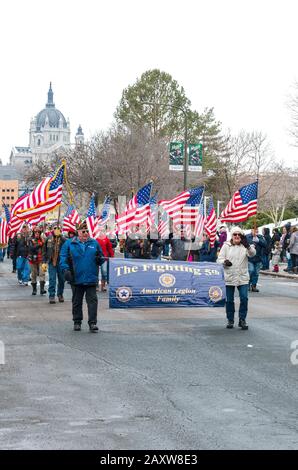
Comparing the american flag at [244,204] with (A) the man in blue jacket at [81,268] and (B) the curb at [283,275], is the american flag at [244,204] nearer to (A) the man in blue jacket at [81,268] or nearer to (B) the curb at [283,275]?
(B) the curb at [283,275]

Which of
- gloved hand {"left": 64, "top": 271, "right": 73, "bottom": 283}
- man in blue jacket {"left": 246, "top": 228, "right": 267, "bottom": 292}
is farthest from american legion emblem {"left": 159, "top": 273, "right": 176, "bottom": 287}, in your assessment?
man in blue jacket {"left": 246, "top": 228, "right": 267, "bottom": 292}

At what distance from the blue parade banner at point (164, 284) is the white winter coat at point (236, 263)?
1860 mm

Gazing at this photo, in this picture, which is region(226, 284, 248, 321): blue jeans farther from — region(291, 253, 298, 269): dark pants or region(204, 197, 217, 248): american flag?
region(291, 253, 298, 269): dark pants

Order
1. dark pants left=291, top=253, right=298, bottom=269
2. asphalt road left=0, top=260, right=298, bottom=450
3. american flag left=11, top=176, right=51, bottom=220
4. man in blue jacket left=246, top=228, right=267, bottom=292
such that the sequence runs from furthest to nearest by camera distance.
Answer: dark pants left=291, top=253, right=298, bottom=269
american flag left=11, top=176, right=51, bottom=220
man in blue jacket left=246, top=228, right=267, bottom=292
asphalt road left=0, top=260, right=298, bottom=450

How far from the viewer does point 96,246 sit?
51.4ft

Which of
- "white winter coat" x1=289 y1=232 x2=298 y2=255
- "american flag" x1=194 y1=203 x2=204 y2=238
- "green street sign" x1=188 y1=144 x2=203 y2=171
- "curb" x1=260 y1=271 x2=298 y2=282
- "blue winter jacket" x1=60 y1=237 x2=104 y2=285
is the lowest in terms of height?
"curb" x1=260 y1=271 x2=298 y2=282

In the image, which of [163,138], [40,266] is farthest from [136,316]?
[163,138]

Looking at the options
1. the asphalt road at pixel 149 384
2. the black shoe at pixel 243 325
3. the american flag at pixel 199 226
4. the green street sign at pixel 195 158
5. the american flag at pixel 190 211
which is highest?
the green street sign at pixel 195 158

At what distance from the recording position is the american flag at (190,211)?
82.9 ft

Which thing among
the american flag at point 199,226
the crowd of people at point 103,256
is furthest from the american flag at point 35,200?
the american flag at point 199,226

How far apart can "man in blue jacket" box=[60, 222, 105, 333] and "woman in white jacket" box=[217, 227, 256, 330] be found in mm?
2013

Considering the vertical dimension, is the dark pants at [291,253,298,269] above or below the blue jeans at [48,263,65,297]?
above

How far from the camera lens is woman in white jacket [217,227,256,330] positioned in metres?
15.6

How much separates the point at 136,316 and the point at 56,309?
235cm
